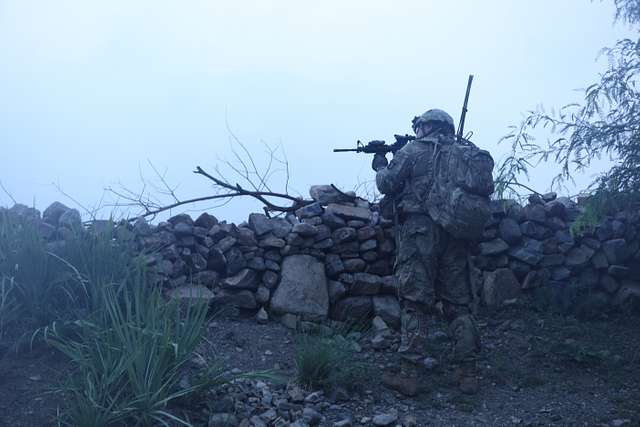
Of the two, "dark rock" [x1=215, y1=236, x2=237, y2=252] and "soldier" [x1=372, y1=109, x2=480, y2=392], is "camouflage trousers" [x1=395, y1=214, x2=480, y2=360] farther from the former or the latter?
"dark rock" [x1=215, y1=236, x2=237, y2=252]

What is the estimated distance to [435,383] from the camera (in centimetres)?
566

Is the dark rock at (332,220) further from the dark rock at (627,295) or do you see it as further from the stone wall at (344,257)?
the dark rock at (627,295)

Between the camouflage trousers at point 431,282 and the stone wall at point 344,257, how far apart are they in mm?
986

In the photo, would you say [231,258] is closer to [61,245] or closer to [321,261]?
[321,261]

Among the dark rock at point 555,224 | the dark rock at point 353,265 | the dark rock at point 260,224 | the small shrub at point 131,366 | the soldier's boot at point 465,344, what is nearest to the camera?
the small shrub at point 131,366

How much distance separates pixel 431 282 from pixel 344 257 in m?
1.50

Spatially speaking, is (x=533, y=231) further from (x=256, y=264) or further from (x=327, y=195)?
(x=256, y=264)

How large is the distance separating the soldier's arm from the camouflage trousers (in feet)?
1.02

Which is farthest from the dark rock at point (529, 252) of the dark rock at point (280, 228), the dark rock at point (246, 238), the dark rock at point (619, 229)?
the dark rock at point (246, 238)

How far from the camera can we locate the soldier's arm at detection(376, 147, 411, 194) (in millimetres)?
6133

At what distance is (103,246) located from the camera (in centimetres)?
548

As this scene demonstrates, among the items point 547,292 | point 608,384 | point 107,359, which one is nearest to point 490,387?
point 608,384

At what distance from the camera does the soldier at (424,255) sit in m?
5.93

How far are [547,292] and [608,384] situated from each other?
5.72 ft
